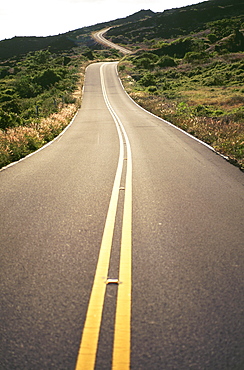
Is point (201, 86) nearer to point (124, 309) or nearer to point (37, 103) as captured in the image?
point (37, 103)

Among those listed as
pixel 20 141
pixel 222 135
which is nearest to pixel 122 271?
pixel 20 141

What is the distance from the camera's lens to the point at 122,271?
3352 millimetres

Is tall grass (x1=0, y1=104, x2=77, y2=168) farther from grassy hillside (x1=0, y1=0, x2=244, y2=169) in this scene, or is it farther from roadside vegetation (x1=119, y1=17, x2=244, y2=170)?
roadside vegetation (x1=119, y1=17, x2=244, y2=170)

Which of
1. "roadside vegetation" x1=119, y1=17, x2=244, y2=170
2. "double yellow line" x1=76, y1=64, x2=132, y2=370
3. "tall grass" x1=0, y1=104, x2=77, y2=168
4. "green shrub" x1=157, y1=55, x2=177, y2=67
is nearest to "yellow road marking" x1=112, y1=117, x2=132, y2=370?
"double yellow line" x1=76, y1=64, x2=132, y2=370

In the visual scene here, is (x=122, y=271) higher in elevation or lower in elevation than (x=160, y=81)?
lower

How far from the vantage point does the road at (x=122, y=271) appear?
89.6 inches

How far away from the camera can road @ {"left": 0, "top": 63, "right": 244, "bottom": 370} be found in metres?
2.28

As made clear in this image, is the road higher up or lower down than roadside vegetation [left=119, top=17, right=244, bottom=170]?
lower down

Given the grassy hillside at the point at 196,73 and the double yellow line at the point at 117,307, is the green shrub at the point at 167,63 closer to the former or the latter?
the grassy hillside at the point at 196,73

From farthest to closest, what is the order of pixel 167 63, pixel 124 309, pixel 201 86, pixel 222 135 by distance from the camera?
pixel 167 63, pixel 201 86, pixel 222 135, pixel 124 309

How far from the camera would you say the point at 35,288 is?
10.0 ft

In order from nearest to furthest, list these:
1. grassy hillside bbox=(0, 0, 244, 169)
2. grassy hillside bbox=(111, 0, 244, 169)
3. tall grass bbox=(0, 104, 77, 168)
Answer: tall grass bbox=(0, 104, 77, 168) → grassy hillside bbox=(0, 0, 244, 169) → grassy hillside bbox=(111, 0, 244, 169)

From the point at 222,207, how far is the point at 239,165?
12.1 ft

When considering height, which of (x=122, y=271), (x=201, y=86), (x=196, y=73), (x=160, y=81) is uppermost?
(x=196, y=73)
